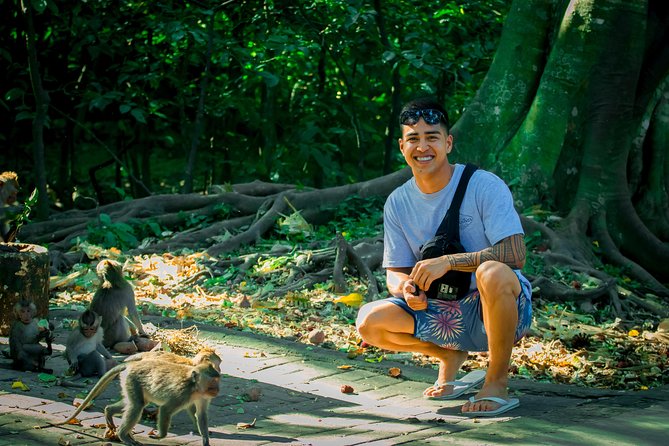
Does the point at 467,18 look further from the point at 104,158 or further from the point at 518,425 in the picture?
the point at 518,425

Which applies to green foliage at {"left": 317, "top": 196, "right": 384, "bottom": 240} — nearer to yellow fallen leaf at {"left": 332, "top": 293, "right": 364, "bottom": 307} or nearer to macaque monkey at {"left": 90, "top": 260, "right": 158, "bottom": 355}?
yellow fallen leaf at {"left": 332, "top": 293, "right": 364, "bottom": 307}

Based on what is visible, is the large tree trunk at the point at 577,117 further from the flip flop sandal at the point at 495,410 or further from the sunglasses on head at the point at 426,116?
the flip flop sandal at the point at 495,410

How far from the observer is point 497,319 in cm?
518

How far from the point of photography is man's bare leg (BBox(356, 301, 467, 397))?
18.4 ft

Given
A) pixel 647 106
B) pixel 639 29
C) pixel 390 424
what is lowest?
pixel 390 424

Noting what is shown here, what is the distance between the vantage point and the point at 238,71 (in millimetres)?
14672

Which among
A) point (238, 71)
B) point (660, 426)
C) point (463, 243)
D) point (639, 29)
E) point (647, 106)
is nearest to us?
point (660, 426)

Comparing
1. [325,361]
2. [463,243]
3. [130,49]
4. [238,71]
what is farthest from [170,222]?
[463,243]

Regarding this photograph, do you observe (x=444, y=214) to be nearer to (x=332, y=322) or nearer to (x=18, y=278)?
(x=332, y=322)

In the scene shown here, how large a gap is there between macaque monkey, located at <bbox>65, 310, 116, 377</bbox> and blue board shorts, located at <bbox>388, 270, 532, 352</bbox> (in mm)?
1758

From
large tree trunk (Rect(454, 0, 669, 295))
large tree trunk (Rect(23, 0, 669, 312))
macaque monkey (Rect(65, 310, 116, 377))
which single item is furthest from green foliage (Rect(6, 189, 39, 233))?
large tree trunk (Rect(454, 0, 669, 295))

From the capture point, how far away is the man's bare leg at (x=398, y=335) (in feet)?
18.4

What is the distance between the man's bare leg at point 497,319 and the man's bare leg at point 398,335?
0.41m

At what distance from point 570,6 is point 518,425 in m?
6.20
